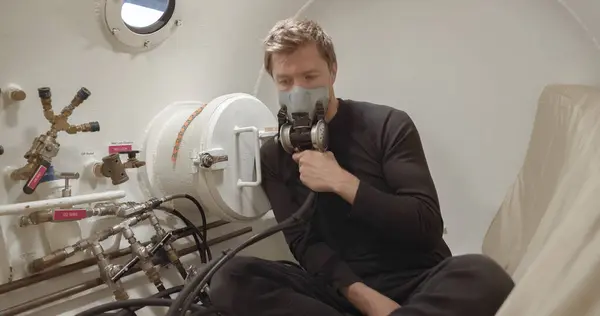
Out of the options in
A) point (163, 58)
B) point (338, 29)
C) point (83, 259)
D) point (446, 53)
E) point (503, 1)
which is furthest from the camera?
point (338, 29)

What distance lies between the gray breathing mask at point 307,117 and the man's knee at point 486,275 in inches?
15.6

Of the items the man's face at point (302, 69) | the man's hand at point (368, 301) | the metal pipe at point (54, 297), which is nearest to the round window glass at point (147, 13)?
the man's face at point (302, 69)

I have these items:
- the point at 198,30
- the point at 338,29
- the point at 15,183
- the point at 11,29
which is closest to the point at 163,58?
the point at 198,30

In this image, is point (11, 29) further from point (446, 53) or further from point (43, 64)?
point (446, 53)

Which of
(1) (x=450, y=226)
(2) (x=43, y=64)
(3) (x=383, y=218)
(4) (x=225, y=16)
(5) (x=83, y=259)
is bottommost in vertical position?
(1) (x=450, y=226)

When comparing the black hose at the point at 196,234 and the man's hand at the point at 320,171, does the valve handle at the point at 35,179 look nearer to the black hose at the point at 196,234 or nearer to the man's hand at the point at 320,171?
the black hose at the point at 196,234

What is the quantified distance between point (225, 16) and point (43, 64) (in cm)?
60

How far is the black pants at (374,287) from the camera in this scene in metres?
1.00

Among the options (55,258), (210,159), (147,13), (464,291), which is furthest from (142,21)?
(464,291)

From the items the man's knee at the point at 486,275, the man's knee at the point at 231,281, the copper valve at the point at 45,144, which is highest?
the copper valve at the point at 45,144

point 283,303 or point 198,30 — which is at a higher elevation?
point 198,30

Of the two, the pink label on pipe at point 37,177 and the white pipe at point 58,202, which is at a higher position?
the pink label on pipe at point 37,177

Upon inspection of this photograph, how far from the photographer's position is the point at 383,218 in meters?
1.15

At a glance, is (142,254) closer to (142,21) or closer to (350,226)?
(350,226)
